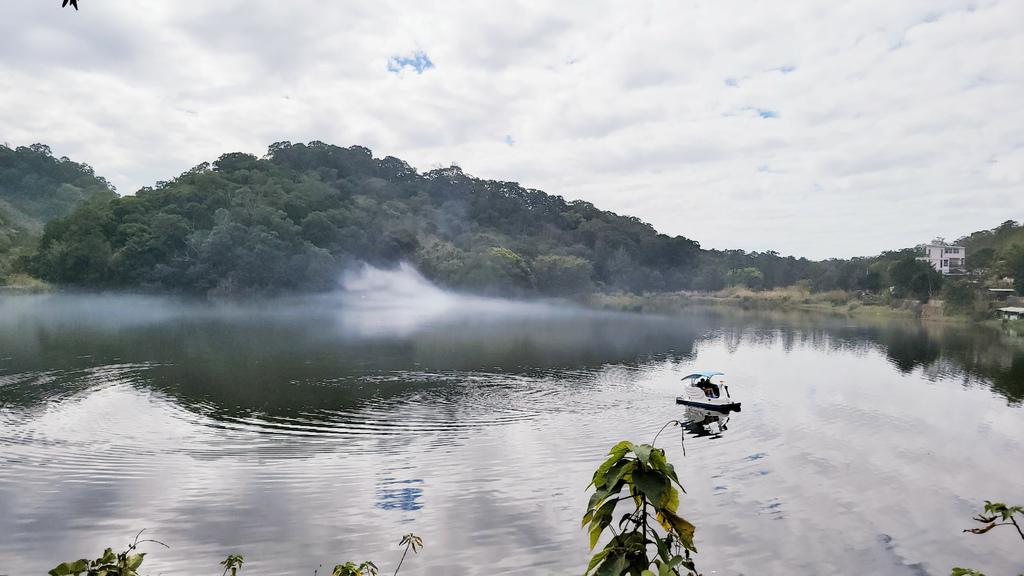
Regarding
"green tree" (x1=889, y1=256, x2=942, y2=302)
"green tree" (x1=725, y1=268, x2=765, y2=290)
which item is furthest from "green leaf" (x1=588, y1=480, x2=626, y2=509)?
"green tree" (x1=725, y1=268, x2=765, y2=290)

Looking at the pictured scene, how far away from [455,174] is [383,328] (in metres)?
88.4

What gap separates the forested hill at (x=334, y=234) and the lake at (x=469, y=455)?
4160cm

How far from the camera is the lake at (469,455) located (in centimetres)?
852

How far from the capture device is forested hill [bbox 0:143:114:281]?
91188 mm

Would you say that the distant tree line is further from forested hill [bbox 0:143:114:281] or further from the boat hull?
the boat hull

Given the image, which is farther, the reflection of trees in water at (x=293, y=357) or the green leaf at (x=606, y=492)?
the reflection of trees in water at (x=293, y=357)

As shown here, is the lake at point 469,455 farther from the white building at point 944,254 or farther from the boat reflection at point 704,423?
the white building at point 944,254

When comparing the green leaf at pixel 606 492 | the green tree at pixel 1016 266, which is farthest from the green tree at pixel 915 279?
the green leaf at pixel 606 492

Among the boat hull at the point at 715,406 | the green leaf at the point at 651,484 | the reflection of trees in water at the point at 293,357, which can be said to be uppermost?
the green leaf at the point at 651,484

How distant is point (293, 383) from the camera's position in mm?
20031

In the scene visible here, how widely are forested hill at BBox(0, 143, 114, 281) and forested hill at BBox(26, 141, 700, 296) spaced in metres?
14.5

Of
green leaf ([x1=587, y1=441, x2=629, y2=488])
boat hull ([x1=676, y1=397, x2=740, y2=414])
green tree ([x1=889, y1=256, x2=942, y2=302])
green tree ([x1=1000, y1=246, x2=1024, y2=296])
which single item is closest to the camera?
green leaf ([x1=587, y1=441, x2=629, y2=488])

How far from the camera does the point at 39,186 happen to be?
318 feet

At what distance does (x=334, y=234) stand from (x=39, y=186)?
54943 mm
